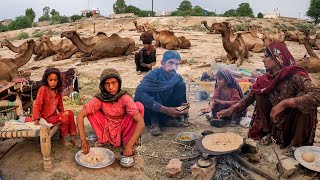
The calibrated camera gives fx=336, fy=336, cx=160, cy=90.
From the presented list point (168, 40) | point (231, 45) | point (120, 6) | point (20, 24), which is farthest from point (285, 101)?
point (120, 6)

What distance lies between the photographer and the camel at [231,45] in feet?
33.2

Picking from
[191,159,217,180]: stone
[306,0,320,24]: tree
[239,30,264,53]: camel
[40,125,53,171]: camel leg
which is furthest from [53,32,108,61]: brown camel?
[306,0,320,24]: tree

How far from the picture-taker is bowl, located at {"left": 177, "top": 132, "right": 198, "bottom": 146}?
457cm

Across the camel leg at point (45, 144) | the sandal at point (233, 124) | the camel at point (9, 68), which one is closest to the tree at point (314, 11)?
the camel at point (9, 68)

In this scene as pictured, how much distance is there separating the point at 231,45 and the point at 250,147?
698 centimetres

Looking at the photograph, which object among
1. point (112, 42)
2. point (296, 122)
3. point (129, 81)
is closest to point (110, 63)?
point (112, 42)

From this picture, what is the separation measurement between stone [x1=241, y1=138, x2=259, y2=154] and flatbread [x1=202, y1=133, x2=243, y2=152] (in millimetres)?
94

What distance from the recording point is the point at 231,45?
10.6 m

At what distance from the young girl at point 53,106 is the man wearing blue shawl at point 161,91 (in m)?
1.19

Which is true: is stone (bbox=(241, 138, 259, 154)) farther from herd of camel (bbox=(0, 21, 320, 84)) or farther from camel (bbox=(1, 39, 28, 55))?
camel (bbox=(1, 39, 28, 55))

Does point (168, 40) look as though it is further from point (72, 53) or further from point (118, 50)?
point (72, 53)

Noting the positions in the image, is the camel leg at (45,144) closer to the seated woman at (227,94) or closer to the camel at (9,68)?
the seated woman at (227,94)

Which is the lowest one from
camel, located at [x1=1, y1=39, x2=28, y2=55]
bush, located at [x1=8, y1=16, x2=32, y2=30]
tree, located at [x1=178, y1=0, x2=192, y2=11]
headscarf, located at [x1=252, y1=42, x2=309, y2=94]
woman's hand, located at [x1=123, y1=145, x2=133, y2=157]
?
woman's hand, located at [x1=123, y1=145, x2=133, y2=157]

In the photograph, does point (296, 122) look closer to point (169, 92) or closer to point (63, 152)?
point (169, 92)
